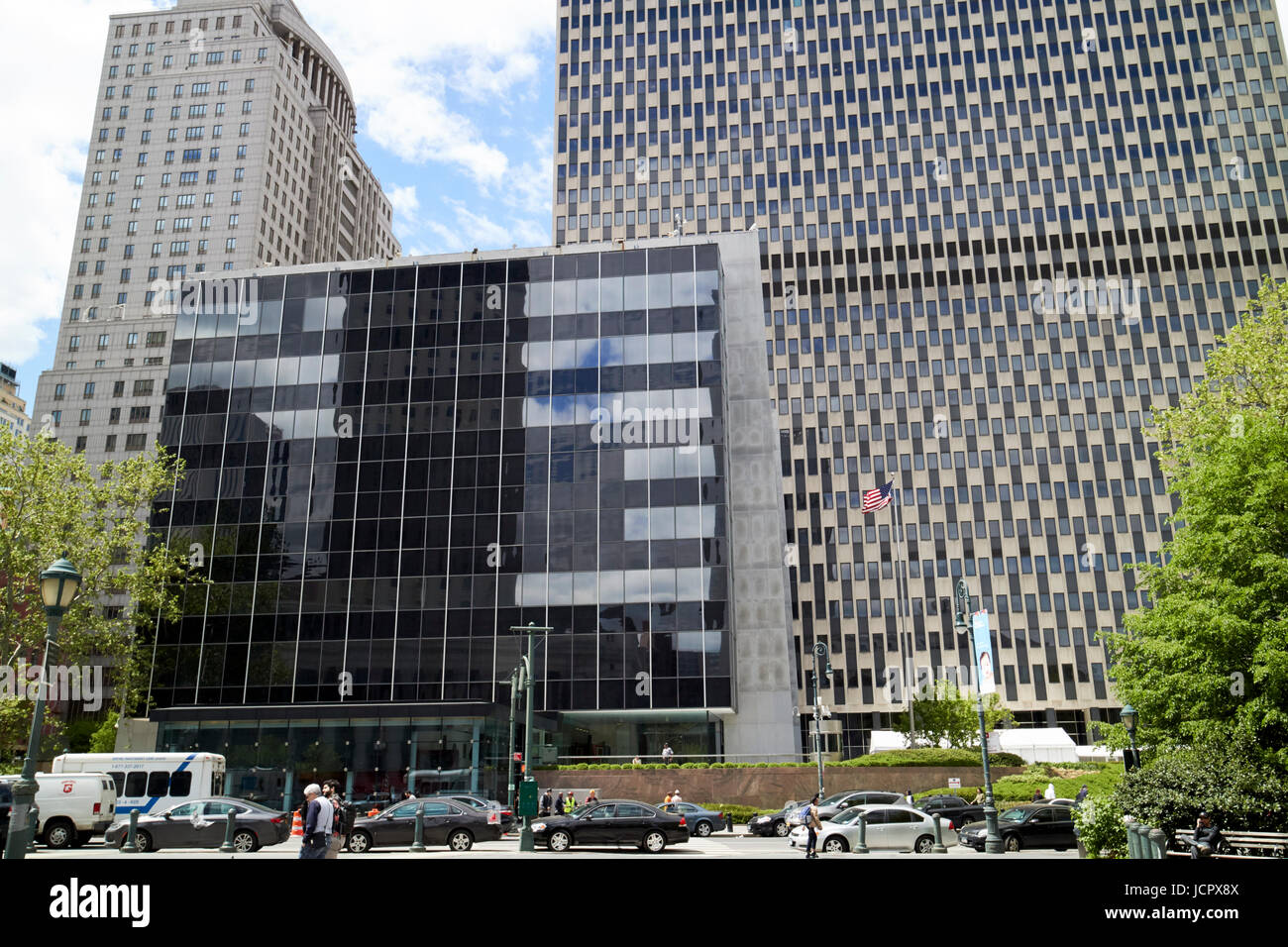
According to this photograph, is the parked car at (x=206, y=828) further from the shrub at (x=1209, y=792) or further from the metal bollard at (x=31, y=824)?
the shrub at (x=1209, y=792)

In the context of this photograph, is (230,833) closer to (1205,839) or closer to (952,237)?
(1205,839)

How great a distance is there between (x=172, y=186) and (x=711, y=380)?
87.1 metres

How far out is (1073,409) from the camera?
345 ft

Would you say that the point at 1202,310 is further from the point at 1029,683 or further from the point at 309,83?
the point at 309,83

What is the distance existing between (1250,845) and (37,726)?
21930 millimetres

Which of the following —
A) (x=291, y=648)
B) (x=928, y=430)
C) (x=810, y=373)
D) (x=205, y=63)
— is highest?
(x=205, y=63)

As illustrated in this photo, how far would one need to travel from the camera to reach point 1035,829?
96.9 ft

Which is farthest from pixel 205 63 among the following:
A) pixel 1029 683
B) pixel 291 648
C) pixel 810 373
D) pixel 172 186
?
pixel 1029 683

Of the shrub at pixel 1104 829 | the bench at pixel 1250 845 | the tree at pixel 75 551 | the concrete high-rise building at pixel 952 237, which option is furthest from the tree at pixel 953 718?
the tree at pixel 75 551

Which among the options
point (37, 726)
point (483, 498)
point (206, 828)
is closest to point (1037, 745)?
point (483, 498)

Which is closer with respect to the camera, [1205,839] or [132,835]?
[1205,839]
